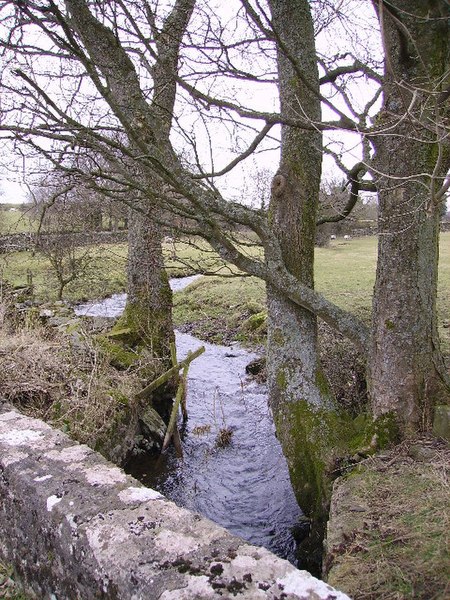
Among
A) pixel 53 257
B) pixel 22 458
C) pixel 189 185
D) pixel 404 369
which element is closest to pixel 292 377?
pixel 404 369

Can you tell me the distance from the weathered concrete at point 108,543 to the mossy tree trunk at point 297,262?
8.47ft

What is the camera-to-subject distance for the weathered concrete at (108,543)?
185cm

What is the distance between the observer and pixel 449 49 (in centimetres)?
409

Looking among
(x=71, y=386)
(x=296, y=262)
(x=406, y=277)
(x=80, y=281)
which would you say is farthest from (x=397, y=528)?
(x=80, y=281)

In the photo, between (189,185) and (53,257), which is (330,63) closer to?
(189,185)

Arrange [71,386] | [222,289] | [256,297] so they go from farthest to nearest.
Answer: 1. [222,289]
2. [256,297]
3. [71,386]

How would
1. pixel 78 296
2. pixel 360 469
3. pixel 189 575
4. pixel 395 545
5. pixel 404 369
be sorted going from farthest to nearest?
pixel 78 296
pixel 404 369
pixel 360 469
pixel 395 545
pixel 189 575

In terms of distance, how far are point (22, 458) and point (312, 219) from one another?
12.7ft

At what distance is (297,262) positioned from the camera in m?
5.27

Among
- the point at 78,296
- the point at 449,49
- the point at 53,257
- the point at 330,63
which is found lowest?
the point at 78,296

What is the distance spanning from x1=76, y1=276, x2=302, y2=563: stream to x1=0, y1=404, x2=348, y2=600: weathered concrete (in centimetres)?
317

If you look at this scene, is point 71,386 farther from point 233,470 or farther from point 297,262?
point 297,262

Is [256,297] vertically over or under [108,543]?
under

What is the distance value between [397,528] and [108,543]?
1.89 metres
